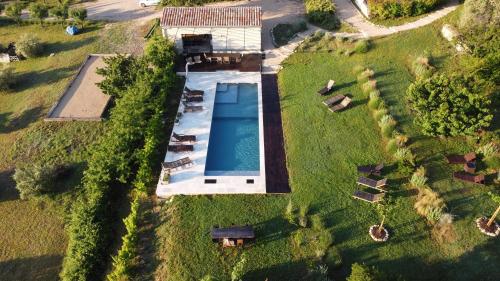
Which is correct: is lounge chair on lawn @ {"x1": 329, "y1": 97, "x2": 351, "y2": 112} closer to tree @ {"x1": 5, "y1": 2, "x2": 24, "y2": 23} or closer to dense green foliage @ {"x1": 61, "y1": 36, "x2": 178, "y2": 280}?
dense green foliage @ {"x1": 61, "y1": 36, "x2": 178, "y2": 280}

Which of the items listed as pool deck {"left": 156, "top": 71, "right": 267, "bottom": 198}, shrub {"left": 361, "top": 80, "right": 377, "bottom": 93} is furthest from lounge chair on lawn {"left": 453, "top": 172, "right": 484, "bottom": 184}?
pool deck {"left": 156, "top": 71, "right": 267, "bottom": 198}

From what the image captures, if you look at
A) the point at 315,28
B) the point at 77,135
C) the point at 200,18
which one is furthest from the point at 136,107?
the point at 315,28

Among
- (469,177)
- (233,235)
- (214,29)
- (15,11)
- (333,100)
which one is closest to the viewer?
(233,235)

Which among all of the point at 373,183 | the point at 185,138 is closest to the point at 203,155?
the point at 185,138

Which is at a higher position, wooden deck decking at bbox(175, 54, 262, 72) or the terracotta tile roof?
the terracotta tile roof

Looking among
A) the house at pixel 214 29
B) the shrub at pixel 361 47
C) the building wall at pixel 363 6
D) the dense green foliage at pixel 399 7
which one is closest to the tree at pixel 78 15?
the house at pixel 214 29

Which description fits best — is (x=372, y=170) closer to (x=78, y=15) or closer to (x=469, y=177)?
(x=469, y=177)

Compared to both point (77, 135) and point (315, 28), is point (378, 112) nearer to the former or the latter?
point (315, 28)
